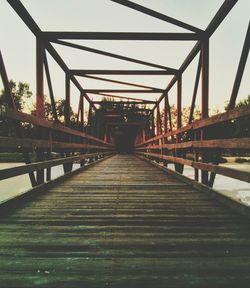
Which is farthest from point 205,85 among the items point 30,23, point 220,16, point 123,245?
point 123,245

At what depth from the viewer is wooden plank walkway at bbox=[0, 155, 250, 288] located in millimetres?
1937

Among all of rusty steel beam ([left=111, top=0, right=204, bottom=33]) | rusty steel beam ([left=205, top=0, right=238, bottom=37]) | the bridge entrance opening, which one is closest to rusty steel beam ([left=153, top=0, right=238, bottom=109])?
rusty steel beam ([left=205, top=0, right=238, bottom=37])

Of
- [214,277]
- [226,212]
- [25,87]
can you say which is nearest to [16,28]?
[226,212]

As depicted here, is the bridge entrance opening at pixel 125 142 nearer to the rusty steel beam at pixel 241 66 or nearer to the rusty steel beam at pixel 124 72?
the rusty steel beam at pixel 124 72

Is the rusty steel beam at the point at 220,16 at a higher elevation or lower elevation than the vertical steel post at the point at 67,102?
higher

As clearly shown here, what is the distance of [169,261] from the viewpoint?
2.18 metres

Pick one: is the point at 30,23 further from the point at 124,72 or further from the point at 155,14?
the point at 124,72

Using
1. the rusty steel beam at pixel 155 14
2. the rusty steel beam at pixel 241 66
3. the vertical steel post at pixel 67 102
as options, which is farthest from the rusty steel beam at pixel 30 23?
the rusty steel beam at pixel 241 66

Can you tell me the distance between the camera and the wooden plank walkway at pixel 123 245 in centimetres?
194

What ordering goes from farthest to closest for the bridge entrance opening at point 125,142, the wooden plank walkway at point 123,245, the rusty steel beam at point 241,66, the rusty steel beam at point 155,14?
the bridge entrance opening at point 125,142 → the rusty steel beam at point 155,14 → the rusty steel beam at point 241,66 → the wooden plank walkway at point 123,245

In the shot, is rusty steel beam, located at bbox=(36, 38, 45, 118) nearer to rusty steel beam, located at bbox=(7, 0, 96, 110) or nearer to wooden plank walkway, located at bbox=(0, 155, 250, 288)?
rusty steel beam, located at bbox=(7, 0, 96, 110)

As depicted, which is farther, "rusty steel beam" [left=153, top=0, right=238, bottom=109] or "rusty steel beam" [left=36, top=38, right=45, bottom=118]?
"rusty steel beam" [left=36, top=38, right=45, bottom=118]

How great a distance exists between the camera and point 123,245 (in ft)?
8.13

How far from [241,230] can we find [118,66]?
8637 mm
